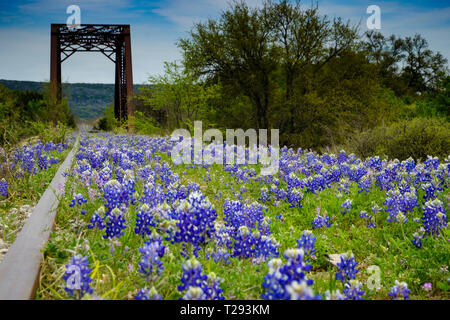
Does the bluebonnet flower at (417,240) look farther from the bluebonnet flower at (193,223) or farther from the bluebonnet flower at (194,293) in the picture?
the bluebonnet flower at (194,293)

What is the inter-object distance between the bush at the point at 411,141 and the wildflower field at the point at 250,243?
388 cm

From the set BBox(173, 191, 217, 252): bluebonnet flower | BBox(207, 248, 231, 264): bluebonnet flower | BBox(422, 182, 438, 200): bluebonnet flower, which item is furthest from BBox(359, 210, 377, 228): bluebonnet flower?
BBox(173, 191, 217, 252): bluebonnet flower

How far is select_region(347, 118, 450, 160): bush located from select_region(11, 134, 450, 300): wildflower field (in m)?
3.88

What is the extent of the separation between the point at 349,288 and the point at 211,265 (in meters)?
1.02

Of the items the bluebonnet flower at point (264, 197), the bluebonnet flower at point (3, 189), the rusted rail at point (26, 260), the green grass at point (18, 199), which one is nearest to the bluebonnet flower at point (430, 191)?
the bluebonnet flower at point (264, 197)

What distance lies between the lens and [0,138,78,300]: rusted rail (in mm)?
2006

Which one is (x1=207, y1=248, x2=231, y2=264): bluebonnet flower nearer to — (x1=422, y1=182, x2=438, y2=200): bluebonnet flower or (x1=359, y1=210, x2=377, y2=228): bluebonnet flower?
(x1=359, y1=210, x2=377, y2=228): bluebonnet flower

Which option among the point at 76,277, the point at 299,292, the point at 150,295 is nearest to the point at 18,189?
the point at 76,277

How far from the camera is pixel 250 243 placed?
273 centimetres

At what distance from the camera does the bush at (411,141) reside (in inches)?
356

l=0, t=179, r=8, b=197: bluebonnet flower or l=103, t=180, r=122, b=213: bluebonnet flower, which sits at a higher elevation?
l=103, t=180, r=122, b=213: bluebonnet flower

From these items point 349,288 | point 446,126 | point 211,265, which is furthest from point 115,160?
point 446,126

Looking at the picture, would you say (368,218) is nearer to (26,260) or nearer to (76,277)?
(76,277)

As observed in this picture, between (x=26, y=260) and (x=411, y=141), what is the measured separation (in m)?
9.54
